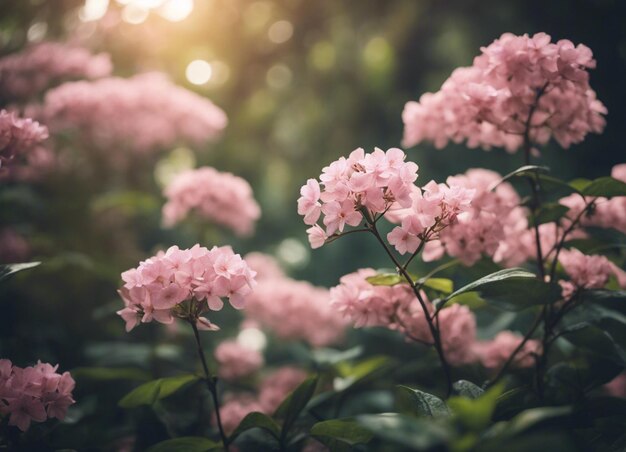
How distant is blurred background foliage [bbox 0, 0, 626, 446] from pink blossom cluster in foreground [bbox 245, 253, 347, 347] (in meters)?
0.24

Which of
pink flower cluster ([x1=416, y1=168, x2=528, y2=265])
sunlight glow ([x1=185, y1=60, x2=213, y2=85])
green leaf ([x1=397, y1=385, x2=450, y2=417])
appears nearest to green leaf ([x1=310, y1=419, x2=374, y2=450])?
green leaf ([x1=397, y1=385, x2=450, y2=417])

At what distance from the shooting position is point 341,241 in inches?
113

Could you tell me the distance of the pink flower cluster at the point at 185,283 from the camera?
94 cm

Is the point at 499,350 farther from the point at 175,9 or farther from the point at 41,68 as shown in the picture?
the point at 175,9

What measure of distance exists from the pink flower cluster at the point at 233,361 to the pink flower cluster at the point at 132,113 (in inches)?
34.0

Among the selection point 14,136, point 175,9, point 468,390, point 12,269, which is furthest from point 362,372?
point 175,9

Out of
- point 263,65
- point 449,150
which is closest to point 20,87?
point 263,65

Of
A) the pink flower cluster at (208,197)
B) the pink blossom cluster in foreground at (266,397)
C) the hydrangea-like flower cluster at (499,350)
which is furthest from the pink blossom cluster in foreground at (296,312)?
the hydrangea-like flower cluster at (499,350)

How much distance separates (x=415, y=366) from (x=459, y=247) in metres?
0.40

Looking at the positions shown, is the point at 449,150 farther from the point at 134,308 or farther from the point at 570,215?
the point at 134,308

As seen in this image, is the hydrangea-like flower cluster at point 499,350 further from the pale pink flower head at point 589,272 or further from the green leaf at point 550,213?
the green leaf at point 550,213

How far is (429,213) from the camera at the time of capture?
985mm

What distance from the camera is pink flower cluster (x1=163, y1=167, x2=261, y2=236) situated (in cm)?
168

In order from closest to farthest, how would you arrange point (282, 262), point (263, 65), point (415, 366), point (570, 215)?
1. point (570, 215)
2. point (415, 366)
3. point (263, 65)
4. point (282, 262)
